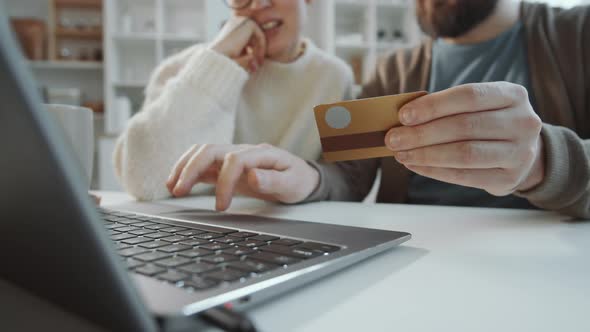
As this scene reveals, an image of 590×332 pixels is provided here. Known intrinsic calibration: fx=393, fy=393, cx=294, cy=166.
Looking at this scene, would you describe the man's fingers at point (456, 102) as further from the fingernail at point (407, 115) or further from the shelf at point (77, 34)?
the shelf at point (77, 34)

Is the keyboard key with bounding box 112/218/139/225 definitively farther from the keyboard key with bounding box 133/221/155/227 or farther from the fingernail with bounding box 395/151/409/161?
the fingernail with bounding box 395/151/409/161

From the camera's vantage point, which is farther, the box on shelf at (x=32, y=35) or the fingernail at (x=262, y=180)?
the box on shelf at (x=32, y=35)

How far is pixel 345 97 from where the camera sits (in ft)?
3.35

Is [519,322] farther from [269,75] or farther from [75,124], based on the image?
[269,75]

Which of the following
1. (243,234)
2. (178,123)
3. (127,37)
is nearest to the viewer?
(243,234)

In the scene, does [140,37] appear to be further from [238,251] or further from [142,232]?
[238,251]

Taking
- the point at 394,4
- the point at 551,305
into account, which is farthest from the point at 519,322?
the point at 394,4

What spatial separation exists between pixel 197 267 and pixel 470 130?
31cm

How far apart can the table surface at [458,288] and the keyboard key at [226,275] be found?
0.07 ft

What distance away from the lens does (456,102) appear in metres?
0.39

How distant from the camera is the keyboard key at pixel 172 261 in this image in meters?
0.24

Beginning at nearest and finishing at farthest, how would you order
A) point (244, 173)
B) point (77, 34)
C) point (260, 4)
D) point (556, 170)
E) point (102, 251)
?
point (102, 251)
point (556, 170)
point (244, 173)
point (260, 4)
point (77, 34)

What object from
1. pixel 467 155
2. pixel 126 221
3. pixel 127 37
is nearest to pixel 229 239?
pixel 126 221

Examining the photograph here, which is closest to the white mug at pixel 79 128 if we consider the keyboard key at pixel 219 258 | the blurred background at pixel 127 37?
the keyboard key at pixel 219 258
